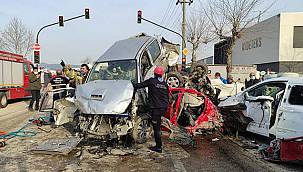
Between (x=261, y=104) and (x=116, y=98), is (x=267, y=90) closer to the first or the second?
(x=261, y=104)

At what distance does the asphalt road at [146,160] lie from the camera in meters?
5.42

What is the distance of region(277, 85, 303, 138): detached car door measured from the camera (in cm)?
585

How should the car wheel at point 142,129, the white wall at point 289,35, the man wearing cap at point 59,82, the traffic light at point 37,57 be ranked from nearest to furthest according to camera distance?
the car wheel at point 142,129, the man wearing cap at point 59,82, the traffic light at point 37,57, the white wall at point 289,35

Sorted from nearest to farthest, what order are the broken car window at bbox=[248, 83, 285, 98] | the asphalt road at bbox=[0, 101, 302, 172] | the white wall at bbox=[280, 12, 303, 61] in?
1. the asphalt road at bbox=[0, 101, 302, 172]
2. the broken car window at bbox=[248, 83, 285, 98]
3. the white wall at bbox=[280, 12, 303, 61]

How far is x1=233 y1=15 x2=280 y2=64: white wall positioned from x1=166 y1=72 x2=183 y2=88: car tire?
26.5 meters

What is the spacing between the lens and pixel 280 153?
5.65 metres

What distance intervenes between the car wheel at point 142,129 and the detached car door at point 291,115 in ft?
9.49

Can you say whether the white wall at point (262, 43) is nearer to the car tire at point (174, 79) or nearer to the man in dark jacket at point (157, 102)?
the car tire at point (174, 79)

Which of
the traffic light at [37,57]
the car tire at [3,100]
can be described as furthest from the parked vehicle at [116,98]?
the traffic light at [37,57]

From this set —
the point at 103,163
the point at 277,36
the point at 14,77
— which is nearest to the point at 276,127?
the point at 103,163

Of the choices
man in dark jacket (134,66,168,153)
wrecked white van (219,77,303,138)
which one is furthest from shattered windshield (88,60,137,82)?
wrecked white van (219,77,303,138)

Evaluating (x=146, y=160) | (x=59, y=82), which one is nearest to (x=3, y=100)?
(x=59, y=82)

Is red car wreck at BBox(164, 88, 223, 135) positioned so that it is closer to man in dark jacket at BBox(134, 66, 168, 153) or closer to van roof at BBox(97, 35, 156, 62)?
man in dark jacket at BBox(134, 66, 168, 153)

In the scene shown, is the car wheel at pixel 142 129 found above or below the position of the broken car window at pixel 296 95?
below
